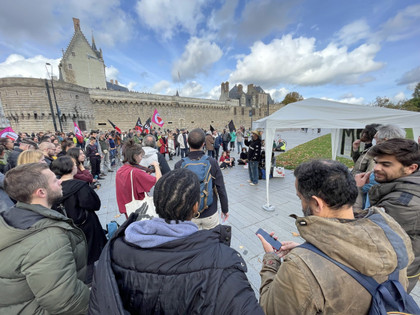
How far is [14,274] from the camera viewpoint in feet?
3.65

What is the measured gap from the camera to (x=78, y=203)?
2.13 meters

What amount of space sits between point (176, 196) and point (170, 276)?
15.9 inches

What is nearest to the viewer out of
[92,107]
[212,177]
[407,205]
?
[407,205]

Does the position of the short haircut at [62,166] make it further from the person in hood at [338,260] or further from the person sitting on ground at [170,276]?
the person in hood at [338,260]

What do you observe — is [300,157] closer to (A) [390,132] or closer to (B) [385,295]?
(A) [390,132]

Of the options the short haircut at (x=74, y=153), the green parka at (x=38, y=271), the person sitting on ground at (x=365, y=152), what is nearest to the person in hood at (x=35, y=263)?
the green parka at (x=38, y=271)

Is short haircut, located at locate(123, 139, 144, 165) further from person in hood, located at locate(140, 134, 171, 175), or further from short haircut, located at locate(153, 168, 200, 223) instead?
short haircut, located at locate(153, 168, 200, 223)

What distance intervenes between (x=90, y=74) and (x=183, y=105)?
15858 mm

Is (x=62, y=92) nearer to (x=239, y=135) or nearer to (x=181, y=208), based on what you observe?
(x=239, y=135)

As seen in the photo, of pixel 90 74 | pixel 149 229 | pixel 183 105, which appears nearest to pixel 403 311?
pixel 149 229

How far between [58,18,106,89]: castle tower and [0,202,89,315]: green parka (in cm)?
3531

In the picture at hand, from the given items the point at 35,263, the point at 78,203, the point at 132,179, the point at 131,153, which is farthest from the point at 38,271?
the point at 131,153

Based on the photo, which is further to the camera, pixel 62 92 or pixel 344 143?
pixel 62 92

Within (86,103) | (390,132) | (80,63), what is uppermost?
(80,63)
